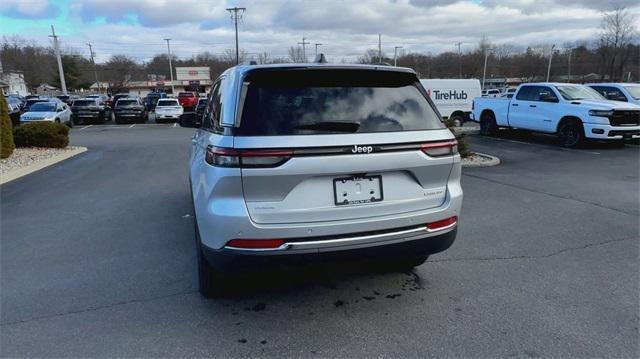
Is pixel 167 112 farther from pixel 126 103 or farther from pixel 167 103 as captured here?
pixel 126 103

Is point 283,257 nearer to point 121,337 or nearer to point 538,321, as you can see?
point 121,337

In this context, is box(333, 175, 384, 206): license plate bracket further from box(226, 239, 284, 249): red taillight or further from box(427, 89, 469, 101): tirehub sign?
box(427, 89, 469, 101): tirehub sign

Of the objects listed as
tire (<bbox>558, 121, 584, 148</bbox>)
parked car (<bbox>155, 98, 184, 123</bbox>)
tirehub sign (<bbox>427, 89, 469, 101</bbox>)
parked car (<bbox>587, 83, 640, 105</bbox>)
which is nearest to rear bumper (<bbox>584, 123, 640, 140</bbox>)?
tire (<bbox>558, 121, 584, 148</bbox>)

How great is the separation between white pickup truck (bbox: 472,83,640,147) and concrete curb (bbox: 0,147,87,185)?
47.5ft

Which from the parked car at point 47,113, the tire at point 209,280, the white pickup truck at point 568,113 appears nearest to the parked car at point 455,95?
the white pickup truck at point 568,113

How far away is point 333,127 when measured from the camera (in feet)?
9.11

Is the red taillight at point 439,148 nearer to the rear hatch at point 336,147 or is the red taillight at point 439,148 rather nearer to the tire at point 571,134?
the rear hatch at point 336,147

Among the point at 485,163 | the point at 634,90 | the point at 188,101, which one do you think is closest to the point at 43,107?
the point at 188,101

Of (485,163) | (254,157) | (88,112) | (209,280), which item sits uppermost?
(254,157)

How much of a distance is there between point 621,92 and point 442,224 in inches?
631

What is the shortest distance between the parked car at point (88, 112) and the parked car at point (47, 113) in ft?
7.54

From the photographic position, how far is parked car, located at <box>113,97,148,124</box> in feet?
85.8

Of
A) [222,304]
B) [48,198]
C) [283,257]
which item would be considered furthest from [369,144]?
[48,198]

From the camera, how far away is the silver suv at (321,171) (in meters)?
2.63
